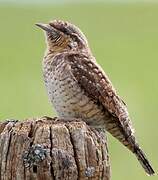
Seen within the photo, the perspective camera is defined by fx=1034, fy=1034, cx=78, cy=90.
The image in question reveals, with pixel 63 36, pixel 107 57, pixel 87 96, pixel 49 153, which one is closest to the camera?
pixel 49 153

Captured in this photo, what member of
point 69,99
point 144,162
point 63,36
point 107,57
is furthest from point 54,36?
point 107,57

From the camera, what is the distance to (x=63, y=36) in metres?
8.24

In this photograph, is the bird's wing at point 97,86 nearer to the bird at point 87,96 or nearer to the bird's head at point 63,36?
the bird at point 87,96

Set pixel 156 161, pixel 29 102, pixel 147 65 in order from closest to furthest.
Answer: pixel 156 161, pixel 29 102, pixel 147 65

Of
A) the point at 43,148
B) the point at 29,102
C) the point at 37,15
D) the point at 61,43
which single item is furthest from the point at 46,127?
the point at 37,15

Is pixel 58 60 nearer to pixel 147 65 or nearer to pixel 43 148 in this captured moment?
pixel 43 148

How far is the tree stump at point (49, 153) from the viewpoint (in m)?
5.59

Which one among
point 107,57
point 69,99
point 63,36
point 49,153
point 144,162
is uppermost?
point 107,57

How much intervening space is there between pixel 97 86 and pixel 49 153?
2.23 metres

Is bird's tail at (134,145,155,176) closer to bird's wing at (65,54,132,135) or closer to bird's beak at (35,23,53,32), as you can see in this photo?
bird's wing at (65,54,132,135)

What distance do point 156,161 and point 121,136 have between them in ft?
19.6

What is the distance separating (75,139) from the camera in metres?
5.70

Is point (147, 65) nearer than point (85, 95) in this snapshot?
No

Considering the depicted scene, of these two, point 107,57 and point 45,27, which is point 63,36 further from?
point 107,57
